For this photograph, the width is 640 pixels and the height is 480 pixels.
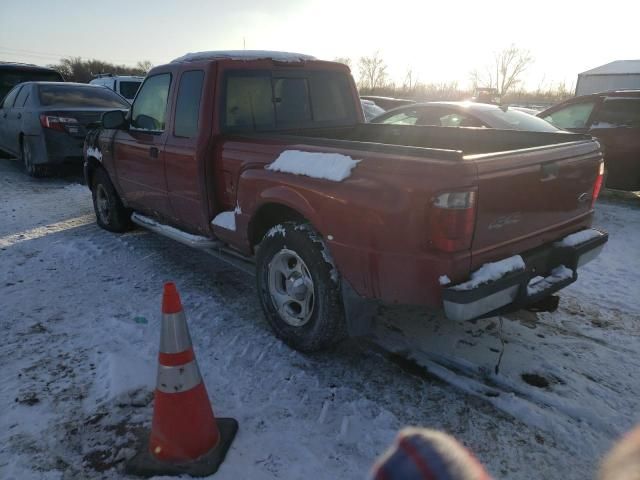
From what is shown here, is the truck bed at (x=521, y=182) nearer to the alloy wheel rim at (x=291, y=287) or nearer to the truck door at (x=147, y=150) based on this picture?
the alloy wheel rim at (x=291, y=287)

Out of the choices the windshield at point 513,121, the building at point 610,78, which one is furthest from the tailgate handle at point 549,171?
the building at point 610,78

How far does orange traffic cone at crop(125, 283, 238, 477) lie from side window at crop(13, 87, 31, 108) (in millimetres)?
8922

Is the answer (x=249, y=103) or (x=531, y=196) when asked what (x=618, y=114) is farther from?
(x=249, y=103)

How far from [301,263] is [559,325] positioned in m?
2.16

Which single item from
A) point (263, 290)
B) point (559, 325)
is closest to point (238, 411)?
point (263, 290)

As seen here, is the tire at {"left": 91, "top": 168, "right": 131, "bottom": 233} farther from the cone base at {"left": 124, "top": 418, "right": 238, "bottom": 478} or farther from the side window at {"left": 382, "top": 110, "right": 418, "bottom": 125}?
the side window at {"left": 382, "top": 110, "right": 418, "bottom": 125}

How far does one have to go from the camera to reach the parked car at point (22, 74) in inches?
453

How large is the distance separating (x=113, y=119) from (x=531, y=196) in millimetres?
4094

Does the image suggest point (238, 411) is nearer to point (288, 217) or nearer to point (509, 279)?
point (288, 217)

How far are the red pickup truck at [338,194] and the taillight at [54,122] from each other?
4.07 meters

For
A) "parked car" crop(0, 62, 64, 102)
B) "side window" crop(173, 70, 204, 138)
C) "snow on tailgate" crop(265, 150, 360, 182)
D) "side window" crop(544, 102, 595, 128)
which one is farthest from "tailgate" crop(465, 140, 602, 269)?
"parked car" crop(0, 62, 64, 102)

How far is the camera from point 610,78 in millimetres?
28812

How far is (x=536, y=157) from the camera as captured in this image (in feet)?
9.20

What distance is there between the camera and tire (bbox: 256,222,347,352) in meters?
3.02
